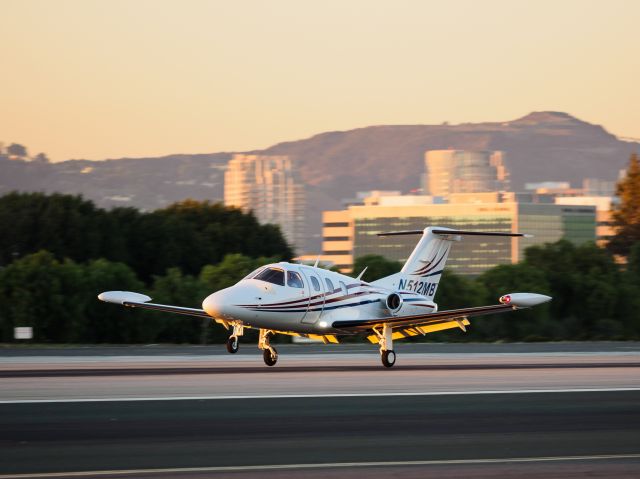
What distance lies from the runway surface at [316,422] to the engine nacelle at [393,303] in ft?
11.3

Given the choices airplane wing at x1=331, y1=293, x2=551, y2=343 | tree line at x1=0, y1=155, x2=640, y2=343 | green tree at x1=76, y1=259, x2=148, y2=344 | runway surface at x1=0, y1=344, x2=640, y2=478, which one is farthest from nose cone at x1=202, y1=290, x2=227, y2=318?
green tree at x1=76, y1=259, x2=148, y2=344

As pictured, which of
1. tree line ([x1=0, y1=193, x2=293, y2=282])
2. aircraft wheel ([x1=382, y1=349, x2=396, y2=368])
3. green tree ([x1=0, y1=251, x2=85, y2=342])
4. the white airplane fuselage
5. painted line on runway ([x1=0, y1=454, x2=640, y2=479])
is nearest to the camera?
painted line on runway ([x1=0, y1=454, x2=640, y2=479])

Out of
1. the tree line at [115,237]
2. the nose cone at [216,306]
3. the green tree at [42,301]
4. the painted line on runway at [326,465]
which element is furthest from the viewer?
the tree line at [115,237]

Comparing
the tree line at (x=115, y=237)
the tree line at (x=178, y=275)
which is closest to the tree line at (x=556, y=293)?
the tree line at (x=178, y=275)

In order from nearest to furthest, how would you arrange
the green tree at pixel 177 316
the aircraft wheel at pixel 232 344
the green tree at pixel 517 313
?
the aircraft wheel at pixel 232 344 < the green tree at pixel 177 316 < the green tree at pixel 517 313

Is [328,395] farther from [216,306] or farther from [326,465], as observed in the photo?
[326,465]

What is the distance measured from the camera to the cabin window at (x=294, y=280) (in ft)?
101

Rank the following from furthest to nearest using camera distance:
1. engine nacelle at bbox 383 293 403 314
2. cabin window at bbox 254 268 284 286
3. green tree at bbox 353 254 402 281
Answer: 1. green tree at bbox 353 254 402 281
2. engine nacelle at bbox 383 293 403 314
3. cabin window at bbox 254 268 284 286

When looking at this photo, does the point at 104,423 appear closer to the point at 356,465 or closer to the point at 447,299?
the point at 356,465

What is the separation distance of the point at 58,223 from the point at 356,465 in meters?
114

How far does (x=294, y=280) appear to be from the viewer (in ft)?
102

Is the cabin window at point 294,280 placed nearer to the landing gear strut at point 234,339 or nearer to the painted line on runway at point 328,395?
the landing gear strut at point 234,339

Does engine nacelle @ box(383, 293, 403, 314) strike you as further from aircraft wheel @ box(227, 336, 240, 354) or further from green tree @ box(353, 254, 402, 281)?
green tree @ box(353, 254, 402, 281)

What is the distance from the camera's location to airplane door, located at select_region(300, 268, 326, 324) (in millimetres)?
31328
